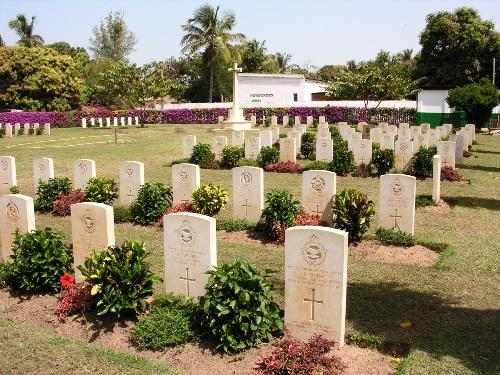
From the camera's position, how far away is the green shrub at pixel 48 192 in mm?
12570

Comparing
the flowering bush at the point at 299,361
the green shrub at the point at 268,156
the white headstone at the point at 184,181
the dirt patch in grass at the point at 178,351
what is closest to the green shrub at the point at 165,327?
the dirt patch in grass at the point at 178,351

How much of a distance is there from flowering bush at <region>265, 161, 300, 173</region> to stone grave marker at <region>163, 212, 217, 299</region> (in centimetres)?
1148

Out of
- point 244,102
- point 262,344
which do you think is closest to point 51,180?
point 262,344

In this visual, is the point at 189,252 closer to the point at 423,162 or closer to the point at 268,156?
the point at 423,162

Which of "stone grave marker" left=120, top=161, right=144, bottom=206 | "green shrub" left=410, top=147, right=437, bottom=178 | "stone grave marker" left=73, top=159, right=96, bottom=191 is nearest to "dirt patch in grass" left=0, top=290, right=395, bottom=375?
"stone grave marker" left=120, top=161, right=144, bottom=206

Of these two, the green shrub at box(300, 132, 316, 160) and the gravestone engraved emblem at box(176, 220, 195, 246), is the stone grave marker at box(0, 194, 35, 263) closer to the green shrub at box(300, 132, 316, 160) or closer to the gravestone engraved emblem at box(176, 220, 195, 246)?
the gravestone engraved emblem at box(176, 220, 195, 246)

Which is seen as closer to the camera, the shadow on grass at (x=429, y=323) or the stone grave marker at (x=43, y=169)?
the shadow on grass at (x=429, y=323)

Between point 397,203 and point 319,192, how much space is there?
55.0 inches

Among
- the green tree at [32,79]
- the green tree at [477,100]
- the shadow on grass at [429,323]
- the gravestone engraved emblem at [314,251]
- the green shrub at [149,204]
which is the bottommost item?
the shadow on grass at [429,323]

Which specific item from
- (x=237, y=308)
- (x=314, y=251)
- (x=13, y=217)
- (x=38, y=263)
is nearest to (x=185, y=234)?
(x=237, y=308)

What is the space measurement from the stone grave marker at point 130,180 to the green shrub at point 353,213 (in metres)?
4.70

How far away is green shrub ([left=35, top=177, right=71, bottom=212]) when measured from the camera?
41.2 feet

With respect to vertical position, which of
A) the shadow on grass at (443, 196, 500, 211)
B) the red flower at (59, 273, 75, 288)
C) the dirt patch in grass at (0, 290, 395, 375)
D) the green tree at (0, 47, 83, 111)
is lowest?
the dirt patch in grass at (0, 290, 395, 375)

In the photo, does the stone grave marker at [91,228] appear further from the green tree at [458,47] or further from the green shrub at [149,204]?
the green tree at [458,47]
